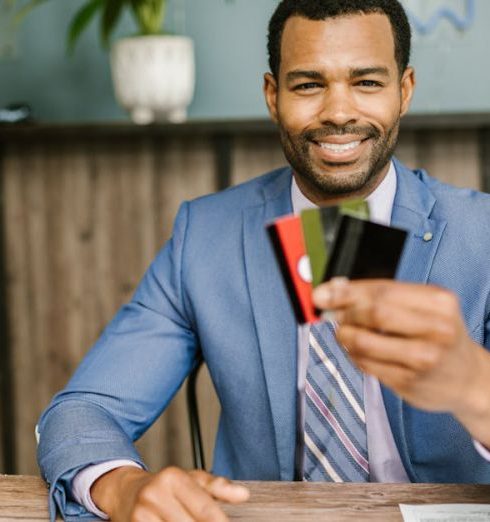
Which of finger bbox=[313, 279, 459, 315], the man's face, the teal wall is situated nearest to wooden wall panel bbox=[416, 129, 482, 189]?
the teal wall

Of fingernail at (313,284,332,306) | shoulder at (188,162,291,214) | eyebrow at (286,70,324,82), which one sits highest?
eyebrow at (286,70,324,82)

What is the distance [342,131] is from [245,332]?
0.43 metres

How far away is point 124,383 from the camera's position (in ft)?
5.14

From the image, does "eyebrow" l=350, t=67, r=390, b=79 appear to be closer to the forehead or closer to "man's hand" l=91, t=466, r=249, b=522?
the forehead

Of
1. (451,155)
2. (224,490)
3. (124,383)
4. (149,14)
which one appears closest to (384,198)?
(124,383)

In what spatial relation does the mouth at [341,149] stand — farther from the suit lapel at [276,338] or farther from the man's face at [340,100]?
the suit lapel at [276,338]

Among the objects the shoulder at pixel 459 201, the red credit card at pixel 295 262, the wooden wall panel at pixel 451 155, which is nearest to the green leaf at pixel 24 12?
the wooden wall panel at pixel 451 155

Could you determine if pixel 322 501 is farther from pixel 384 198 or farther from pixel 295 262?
pixel 384 198

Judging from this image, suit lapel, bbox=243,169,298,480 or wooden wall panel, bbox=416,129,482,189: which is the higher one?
wooden wall panel, bbox=416,129,482,189

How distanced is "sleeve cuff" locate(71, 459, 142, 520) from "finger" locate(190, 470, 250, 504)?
209mm

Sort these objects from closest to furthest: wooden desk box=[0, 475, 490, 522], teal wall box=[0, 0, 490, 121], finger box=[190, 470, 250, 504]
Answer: finger box=[190, 470, 250, 504] → wooden desk box=[0, 475, 490, 522] → teal wall box=[0, 0, 490, 121]

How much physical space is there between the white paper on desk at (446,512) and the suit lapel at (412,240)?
0.34 metres

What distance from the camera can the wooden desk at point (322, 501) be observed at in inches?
46.8

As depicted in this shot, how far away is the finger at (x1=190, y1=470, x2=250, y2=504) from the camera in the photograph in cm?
108
